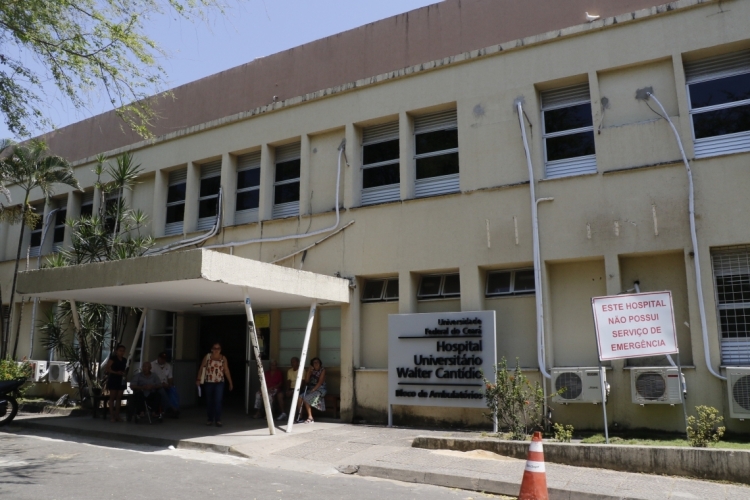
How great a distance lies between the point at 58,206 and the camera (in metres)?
20.6

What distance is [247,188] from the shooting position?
52.6 feet

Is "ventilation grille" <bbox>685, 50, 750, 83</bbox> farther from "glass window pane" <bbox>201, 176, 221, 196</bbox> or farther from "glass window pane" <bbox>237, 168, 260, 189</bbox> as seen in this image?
"glass window pane" <bbox>201, 176, 221, 196</bbox>

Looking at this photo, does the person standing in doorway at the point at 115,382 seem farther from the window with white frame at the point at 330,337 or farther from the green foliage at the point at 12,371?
→ the green foliage at the point at 12,371

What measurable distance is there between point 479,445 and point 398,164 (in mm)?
6683

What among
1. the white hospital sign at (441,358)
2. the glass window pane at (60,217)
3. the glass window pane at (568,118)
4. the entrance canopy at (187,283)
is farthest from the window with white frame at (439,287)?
the glass window pane at (60,217)

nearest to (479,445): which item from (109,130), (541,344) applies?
(541,344)

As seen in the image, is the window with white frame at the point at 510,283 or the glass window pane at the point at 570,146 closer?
the glass window pane at the point at 570,146

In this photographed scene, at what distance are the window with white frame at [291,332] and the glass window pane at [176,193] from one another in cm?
494

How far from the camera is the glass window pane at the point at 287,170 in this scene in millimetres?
15359

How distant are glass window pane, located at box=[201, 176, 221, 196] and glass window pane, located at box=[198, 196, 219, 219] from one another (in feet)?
0.72

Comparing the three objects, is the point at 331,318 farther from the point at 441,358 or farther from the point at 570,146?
the point at 570,146

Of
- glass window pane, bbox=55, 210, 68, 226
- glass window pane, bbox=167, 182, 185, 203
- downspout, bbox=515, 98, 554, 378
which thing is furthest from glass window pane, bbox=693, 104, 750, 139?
glass window pane, bbox=55, 210, 68, 226

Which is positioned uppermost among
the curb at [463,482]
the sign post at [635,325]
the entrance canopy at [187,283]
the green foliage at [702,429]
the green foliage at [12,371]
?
the entrance canopy at [187,283]

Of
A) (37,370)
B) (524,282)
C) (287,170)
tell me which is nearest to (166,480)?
(524,282)
